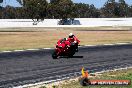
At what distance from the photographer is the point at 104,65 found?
18.7 metres

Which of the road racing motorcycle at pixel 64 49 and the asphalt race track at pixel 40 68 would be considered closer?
the asphalt race track at pixel 40 68

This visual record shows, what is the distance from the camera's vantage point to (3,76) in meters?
14.7

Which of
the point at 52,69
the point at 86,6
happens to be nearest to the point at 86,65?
the point at 52,69

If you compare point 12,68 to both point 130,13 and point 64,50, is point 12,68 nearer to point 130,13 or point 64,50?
point 64,50

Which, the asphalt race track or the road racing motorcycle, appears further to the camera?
the road racing motorcycle

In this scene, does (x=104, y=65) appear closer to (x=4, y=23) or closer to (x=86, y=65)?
(x=86, y=65)

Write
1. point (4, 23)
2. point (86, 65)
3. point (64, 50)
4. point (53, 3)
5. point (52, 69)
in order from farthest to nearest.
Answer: point (53, 3) → point (4, 23) → point (64, 50) → point (86, 65) → point (52, 69)

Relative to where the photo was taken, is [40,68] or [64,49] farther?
[64,49]

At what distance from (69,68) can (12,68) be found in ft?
8.23

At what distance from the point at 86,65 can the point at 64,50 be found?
3860mm

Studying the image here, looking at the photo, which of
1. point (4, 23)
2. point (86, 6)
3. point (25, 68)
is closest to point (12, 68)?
point (25, 68)

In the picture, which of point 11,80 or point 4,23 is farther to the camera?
point 4,23

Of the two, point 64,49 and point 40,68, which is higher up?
point 64,49

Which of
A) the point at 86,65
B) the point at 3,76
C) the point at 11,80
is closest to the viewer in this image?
the point at 11,80
